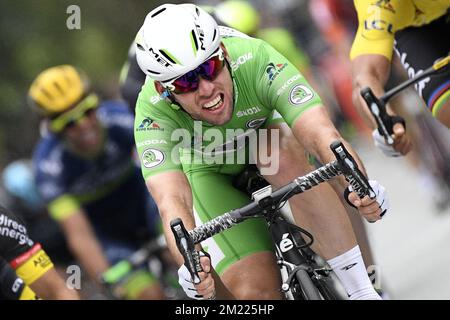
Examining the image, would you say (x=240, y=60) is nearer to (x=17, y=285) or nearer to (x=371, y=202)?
(x=371, y=202)

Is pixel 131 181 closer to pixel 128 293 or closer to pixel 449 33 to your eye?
pixel 128 293

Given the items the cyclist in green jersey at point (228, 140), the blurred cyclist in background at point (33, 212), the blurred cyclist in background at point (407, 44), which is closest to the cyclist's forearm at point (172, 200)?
the cyclist in green jersey at point (228, 140)

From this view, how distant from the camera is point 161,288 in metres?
8.99

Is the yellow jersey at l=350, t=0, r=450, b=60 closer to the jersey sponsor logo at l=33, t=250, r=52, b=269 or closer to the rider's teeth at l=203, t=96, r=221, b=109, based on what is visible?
the rider's teeth at l=203, t=96, r=221, b=109

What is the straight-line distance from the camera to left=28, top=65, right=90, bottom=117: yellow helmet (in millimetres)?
9711

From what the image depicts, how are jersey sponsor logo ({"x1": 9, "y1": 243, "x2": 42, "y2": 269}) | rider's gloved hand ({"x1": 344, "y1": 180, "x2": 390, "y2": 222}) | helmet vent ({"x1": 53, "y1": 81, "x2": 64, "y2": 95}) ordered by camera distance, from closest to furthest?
rider's gloved hand ({"x1": 344, "y1": 180, "x2": 390, "y2": 222}), jersey sponsor logo ({"x1": 9, "y1": 243, "x2": 42, "y2": 269}), helmet vent ({"x1": 53, "y1": 81, "x2": 64, "y2": 95})

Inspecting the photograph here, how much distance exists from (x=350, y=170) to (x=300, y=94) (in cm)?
78

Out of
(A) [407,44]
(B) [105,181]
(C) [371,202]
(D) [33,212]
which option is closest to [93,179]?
(B) [105,181]

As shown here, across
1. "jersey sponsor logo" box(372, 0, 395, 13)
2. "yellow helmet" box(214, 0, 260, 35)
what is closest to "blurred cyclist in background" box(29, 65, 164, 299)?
"yellow helmet" box(214, 0, 260, 35)

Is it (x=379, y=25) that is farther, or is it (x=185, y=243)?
(x=379, y=25)

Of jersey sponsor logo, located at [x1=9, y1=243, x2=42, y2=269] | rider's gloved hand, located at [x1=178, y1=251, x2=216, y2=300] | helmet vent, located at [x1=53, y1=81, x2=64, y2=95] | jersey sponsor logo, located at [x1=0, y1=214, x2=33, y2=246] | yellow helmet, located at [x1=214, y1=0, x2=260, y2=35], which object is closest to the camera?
rider's gloved hand, located at [x1=178, y1=251, x2=216, y2=300]

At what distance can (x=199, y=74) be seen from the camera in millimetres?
5422

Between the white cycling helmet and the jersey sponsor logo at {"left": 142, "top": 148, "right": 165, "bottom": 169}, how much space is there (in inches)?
15.0

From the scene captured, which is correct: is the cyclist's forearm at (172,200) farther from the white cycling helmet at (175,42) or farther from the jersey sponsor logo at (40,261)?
the jersey sponsor logo at (40,261)
